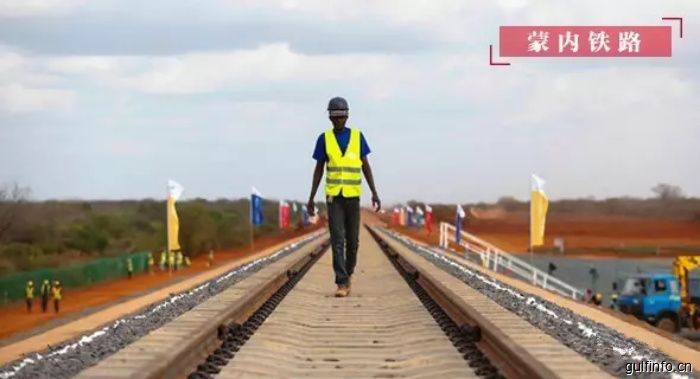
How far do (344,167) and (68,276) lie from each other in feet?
107

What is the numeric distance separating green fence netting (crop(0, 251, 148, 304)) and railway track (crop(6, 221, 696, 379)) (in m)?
26.5

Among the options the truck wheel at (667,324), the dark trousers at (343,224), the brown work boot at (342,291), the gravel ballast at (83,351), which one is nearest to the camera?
the gravel ballast at (83,351)

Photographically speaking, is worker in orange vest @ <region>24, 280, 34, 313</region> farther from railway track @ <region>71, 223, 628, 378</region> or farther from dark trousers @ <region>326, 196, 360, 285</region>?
dark trousers @ <region>326, 196, 360, 285</region>

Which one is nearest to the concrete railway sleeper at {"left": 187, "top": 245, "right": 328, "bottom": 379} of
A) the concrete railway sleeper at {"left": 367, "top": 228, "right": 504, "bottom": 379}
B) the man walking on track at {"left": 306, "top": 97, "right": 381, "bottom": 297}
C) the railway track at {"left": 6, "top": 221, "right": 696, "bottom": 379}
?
the railway track at {"left": 6, "top": 221, "right": 696, "bottom": 379}

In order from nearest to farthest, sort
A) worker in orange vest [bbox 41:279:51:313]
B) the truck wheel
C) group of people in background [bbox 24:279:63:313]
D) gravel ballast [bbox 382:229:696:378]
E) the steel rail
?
the steel rail, gravel ballast [bbox 382:229:696:378], group of people in background [bbox 24:279:63:313], worker in orange vest [bbox 41:279:51:313], the truck wheel

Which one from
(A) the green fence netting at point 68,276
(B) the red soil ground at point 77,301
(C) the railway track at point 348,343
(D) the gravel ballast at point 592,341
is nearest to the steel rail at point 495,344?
(C) the railway track at point 348,343

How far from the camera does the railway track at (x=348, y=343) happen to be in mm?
7691

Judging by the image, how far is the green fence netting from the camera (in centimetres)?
3997

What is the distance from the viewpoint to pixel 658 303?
115 ft

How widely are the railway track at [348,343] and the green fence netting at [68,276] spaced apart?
87.0 ft

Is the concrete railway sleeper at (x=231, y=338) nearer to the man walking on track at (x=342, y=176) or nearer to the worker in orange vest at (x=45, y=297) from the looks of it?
the man walking on track at (x=342, y=176)

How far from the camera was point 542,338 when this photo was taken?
9289 mm

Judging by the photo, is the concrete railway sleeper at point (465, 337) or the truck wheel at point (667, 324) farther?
the truck wheel at point (667, 324)

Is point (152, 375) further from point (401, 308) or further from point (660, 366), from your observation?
point (401, 308)
